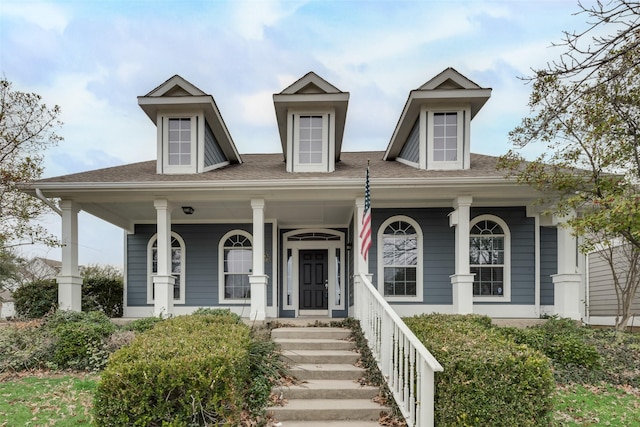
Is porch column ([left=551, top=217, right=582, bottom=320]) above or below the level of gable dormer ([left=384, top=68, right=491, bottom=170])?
below

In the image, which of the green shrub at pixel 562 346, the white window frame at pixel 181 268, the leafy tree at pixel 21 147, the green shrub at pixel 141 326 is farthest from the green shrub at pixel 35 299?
the green shrub at pixel 562 346

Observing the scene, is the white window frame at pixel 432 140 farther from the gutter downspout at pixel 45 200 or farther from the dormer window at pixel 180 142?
the gutter downspout at pixel 45 200

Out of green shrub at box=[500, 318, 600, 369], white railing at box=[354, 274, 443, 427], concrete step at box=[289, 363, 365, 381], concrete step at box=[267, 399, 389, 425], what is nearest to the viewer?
white railing at box=[354, 274, 443, 427]

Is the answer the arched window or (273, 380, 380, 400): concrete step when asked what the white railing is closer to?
(273, 380, 380, 400): concrete step

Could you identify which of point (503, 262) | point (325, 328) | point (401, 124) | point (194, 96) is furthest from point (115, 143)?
point (503, 262)

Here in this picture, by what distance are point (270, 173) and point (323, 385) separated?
5.08 m

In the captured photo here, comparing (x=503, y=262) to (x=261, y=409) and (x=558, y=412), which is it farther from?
(x=261, y=409)

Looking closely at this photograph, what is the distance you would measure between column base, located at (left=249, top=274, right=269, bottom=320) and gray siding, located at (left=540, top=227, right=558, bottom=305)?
5.97 metres

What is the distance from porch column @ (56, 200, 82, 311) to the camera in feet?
27.2

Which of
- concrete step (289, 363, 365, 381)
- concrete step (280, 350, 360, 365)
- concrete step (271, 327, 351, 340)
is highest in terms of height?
concrete step (271, 327, 351, 340)

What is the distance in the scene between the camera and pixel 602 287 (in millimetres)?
12250

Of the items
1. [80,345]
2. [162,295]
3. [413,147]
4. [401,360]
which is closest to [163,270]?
[162,295]

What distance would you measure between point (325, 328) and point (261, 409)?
8.30 feet

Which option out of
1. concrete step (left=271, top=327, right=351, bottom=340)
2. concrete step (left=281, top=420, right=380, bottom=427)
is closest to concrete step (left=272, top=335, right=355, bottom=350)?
concrete step (left=271, top=327, right=351, bottom=340)
